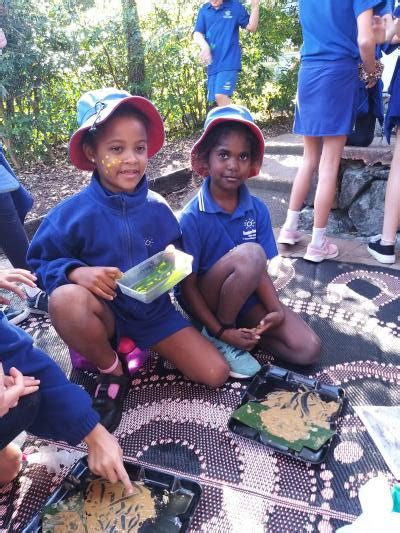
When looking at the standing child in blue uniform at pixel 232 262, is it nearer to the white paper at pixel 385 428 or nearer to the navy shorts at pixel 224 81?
the white paper at pixel 385 428

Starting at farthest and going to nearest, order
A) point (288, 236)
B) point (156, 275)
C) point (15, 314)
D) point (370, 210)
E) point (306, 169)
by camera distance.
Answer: point (370, 210) → point (288, 236) → point (306, 169) → point (15, 314) → point (156, 275)

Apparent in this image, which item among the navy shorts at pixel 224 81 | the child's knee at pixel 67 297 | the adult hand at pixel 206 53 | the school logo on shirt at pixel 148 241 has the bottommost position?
the child's knee at pixel 67 297

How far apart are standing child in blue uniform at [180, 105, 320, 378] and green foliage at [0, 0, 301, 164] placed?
3.23 meters

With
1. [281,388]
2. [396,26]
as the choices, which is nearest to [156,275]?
[281,388]

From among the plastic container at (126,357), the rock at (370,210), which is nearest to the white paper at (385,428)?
the plastic container at (126,357)

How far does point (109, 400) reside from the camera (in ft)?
5.50

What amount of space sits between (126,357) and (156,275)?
1.46 ft

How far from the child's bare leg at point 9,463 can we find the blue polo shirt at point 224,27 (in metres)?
4.22

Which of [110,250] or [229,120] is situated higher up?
[229,120]

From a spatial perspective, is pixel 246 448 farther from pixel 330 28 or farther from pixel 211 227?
pixel 330 28

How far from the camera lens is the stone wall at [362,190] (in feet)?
10.3

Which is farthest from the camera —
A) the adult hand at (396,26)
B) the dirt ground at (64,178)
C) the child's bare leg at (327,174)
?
the dirt ground at (64,178)

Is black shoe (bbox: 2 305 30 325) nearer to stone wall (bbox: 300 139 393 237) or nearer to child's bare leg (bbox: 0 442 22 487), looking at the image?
child's bare leg (bbox: 0 442 22 487)

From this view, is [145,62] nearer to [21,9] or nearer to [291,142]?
[21,9]
